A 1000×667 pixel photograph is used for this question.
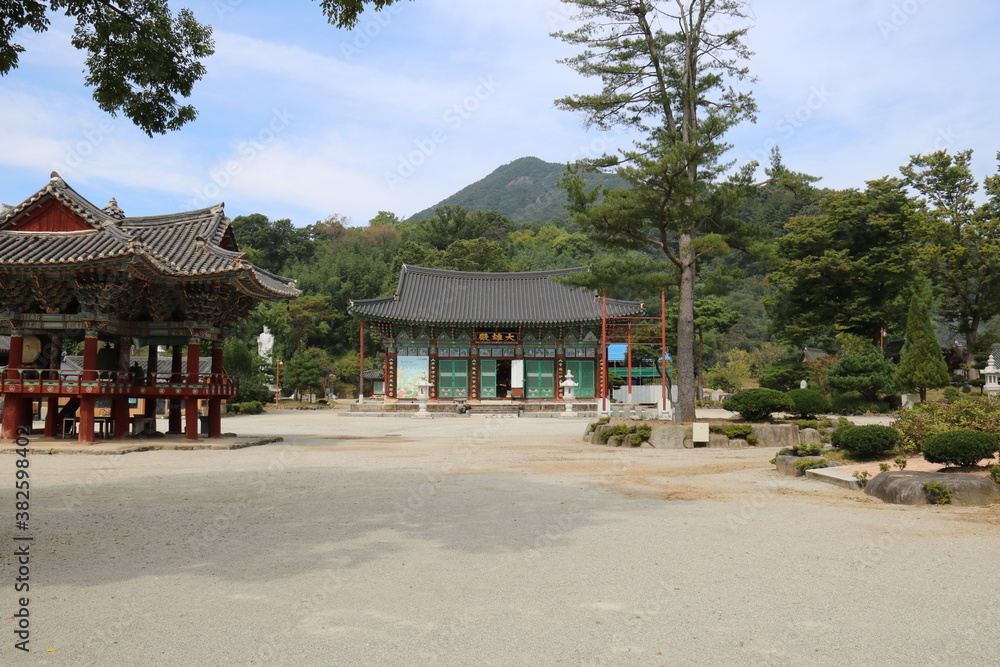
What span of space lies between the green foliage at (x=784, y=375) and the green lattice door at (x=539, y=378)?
441 inches

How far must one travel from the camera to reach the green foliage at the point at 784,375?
36.9 metres

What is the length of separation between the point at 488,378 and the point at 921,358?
20.6 metres

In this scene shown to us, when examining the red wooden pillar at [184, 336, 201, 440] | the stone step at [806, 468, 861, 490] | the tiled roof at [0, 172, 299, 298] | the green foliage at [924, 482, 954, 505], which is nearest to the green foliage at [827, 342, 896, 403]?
the stone step at [806, 468, 861, 490]

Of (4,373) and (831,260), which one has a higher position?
(831,260)

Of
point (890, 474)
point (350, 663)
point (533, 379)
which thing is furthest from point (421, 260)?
point (350, 663)

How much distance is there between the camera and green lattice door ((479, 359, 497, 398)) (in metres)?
38.6

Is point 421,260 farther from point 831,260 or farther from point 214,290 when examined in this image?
point 214,290

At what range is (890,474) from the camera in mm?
9328

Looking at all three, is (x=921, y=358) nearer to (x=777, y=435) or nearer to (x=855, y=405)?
(x=855, y=405)

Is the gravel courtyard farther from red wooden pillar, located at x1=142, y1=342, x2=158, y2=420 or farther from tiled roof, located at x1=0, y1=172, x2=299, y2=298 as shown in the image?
tiled roof, located at x1=0, y1=172, x2=299, y2=298

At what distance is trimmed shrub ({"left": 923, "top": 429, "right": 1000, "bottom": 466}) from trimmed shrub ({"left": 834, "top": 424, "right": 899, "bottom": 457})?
176 cm

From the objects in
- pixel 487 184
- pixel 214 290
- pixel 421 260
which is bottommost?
pixel 214 290

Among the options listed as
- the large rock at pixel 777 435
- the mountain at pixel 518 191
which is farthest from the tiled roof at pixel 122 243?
the mountain at pixel 518 191

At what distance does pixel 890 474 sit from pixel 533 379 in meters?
29.7
